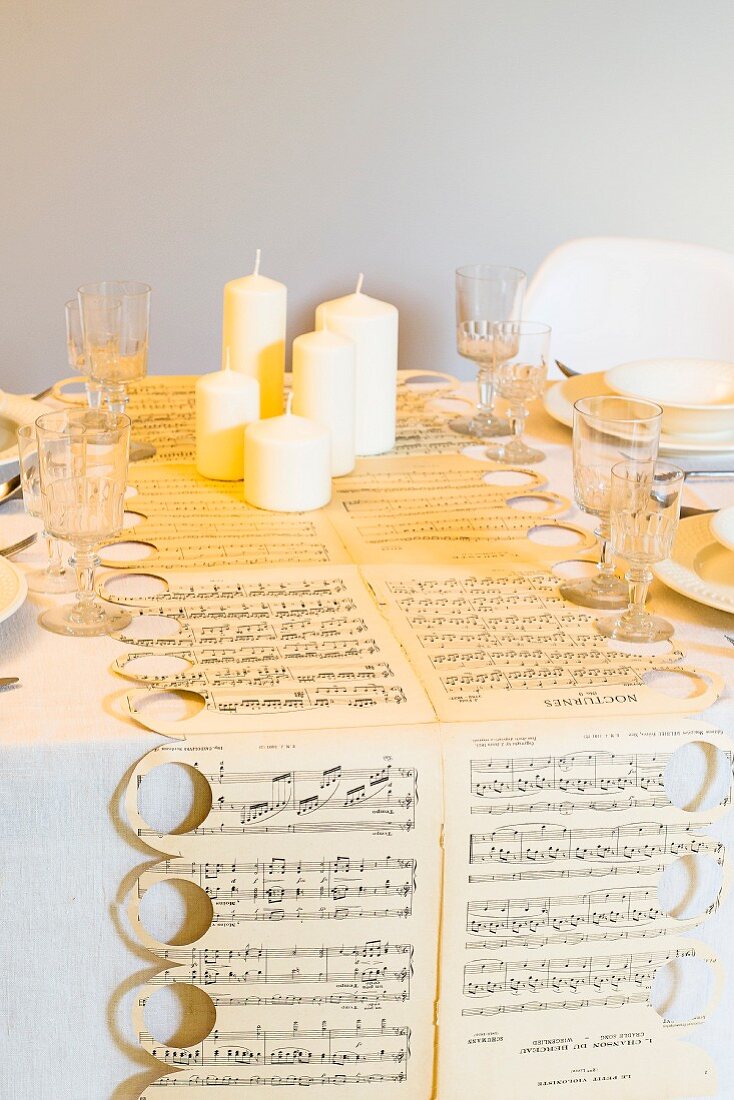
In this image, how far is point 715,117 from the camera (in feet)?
9.25

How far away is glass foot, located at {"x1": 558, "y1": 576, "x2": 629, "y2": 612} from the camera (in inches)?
44.4

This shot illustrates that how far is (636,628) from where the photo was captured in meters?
1.07

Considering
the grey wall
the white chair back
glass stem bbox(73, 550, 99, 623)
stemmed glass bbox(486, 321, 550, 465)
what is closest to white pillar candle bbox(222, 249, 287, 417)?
stemmed glass bbox(486, 321, 550, 465)

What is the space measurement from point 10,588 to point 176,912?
0.31 metres

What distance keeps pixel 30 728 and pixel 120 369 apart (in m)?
0.62

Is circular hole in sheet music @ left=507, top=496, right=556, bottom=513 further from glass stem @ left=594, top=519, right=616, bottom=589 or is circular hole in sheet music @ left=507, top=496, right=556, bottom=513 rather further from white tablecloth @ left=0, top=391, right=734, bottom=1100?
white tablecloth @ left=0, top=391, right=734, bottom=1100

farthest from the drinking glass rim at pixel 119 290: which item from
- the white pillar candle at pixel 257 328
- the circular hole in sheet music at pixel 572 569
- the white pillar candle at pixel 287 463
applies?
the circular hole in sheet music at pixel 572 569

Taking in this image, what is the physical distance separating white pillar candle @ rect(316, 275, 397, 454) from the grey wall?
1.27 metres

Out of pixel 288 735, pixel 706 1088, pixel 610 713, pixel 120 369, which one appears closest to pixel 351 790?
pixel 288 735

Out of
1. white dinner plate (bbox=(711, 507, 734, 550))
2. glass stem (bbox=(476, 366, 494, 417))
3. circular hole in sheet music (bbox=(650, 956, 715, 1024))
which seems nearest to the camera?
circular hole in sheet music (bbox=(650, 956, 715, 1024))

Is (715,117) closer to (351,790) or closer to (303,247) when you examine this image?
(303,247)

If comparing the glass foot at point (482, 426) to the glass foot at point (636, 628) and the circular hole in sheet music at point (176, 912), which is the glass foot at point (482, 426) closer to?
the glass foot at point (636, 628)

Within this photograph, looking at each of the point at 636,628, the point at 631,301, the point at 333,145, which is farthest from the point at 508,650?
the point at 333,145

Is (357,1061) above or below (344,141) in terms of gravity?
below
